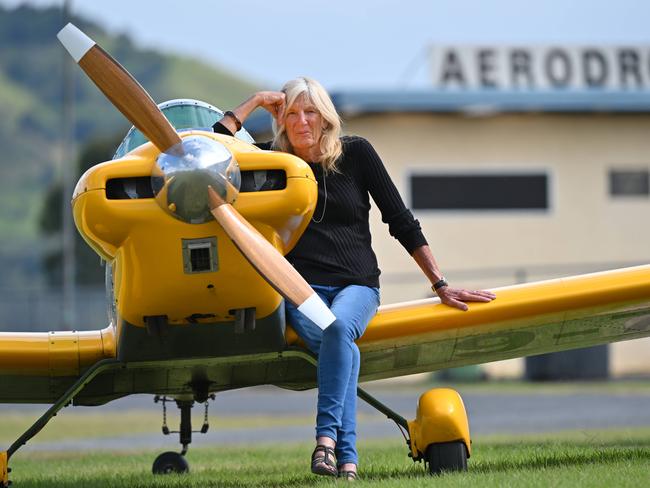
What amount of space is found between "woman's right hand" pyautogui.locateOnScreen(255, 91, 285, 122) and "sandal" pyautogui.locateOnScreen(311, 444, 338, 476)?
170cm

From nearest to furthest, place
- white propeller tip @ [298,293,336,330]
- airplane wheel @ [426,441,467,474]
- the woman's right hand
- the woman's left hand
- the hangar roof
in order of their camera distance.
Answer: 1. white propeller tip @ [298,293,336,330]
2. airplane wheel @ [426,441,467,474]
3. the woman's right hand
4. the woman's left hand
5. the hangar roof

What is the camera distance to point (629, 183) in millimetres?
25812

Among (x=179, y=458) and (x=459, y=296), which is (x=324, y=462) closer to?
(x=459, y=296)

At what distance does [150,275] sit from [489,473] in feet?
5.97

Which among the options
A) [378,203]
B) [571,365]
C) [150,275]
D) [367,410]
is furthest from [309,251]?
[571,365]

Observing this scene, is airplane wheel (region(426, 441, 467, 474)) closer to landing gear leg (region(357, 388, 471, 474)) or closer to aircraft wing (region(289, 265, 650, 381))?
landing gear leg (region(357, 388, 471, 474))

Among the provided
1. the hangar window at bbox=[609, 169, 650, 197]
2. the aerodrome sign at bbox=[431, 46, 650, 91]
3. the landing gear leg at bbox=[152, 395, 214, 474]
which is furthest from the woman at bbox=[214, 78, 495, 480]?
the aerodrome sign at bbox=[431, 46, 650, 91]

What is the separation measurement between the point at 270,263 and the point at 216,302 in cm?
34

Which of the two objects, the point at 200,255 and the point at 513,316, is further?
the point at 513,316

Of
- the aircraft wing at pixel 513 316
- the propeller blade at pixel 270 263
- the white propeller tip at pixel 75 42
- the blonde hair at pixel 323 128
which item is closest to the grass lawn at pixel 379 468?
the aircraft wing at pixel 513 316

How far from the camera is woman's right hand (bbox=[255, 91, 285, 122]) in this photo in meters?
6.32

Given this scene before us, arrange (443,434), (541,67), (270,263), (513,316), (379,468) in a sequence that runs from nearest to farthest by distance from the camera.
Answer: (270,263) < (443,434) < (513,316) < (379,468) < (541,67)

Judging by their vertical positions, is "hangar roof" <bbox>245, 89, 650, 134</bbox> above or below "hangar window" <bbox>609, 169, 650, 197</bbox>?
above

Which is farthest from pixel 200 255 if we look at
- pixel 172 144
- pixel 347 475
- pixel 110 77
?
pixel 347 475
